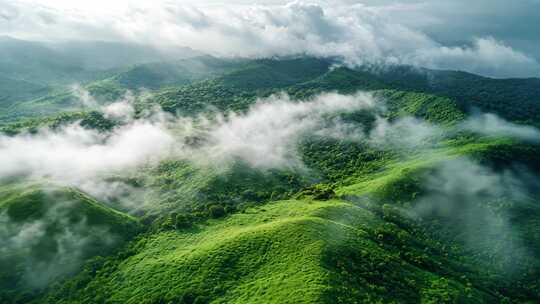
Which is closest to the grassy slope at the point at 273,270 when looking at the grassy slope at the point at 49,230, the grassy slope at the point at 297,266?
the grassy slope at the point at 297,266

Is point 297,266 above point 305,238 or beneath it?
beneath

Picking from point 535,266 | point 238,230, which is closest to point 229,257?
point 238,230

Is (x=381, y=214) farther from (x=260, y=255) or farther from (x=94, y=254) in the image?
(x=94, y=254)

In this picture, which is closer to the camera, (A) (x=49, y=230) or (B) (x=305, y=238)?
(B) (x=305, y=238)

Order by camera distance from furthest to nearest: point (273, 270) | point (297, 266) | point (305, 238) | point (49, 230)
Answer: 1. point (49, 230)
2. point (305, 238)
3. point (273, 270)
4. point (297, 266)

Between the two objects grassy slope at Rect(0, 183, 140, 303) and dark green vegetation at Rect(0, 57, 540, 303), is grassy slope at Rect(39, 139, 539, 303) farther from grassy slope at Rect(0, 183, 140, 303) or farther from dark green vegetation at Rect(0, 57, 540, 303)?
grassy slope at Rect(0, 183, 140, 303)

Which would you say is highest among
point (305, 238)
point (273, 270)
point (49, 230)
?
point (305, 238)

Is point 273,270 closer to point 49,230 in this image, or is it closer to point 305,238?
point 305,238

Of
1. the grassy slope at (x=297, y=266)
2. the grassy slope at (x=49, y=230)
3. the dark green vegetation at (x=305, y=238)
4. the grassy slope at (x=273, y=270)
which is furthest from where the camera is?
the grassy slope at (x=49, y=230)

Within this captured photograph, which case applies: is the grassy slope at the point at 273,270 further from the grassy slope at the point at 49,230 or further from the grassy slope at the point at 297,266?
the grassy slope at the point at 49,230

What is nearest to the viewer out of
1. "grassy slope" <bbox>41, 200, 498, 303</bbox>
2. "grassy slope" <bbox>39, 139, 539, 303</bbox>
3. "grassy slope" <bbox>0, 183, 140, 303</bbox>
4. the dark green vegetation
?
"grassy slope" <bbox>41, 200, 498, 303</bbox>

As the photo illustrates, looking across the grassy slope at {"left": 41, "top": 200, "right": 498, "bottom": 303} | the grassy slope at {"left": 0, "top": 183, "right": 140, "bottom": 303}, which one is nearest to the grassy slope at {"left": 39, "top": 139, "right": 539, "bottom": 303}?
the grassy slope at {"left": 41, "top": 200, "right": 498, "bottom": 303}

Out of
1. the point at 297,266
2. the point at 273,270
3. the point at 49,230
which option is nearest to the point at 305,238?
the point at 297,266
